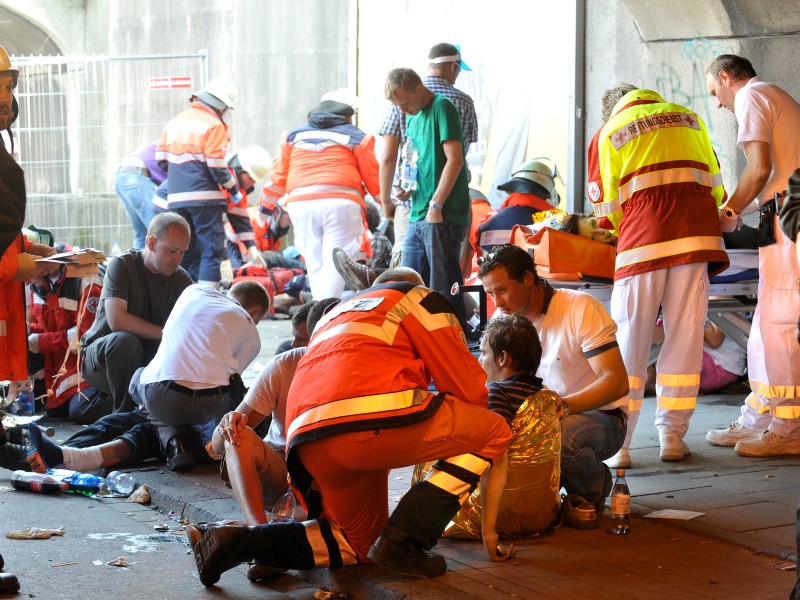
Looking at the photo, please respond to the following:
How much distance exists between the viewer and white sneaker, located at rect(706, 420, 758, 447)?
7375mm

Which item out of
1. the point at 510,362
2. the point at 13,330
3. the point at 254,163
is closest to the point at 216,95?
the point at 254,163

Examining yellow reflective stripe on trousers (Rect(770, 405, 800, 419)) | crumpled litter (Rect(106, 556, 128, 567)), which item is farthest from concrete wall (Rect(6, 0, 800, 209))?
crumpled litter (Rect(106, 556, 128, 567))

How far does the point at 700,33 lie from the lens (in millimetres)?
10234

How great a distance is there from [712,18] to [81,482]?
638cm

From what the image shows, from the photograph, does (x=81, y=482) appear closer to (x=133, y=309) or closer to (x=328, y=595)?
(x=133, y=309)

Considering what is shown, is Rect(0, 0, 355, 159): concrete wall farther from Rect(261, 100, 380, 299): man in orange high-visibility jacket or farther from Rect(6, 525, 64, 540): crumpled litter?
Rect(6, 525, 64, 540): crumpled litter

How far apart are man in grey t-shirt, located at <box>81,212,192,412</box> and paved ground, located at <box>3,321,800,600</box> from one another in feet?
4.40

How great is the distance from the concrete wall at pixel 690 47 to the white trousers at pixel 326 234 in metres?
2.48

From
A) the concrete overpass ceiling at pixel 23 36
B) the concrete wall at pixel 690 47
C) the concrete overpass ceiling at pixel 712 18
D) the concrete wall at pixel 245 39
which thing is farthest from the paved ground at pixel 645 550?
the concrete overpass ceiling at pixel 23 36

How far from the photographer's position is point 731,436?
7.38 meters

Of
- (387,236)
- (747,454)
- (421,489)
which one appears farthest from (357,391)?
(387,236)

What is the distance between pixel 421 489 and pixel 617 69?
721cm

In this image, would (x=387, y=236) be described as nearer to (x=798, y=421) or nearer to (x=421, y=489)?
(x=798, y=421)

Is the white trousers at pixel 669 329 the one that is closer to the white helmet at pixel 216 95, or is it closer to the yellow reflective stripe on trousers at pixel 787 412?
the yellow reflective stripe on trousers at pixel 787 412
